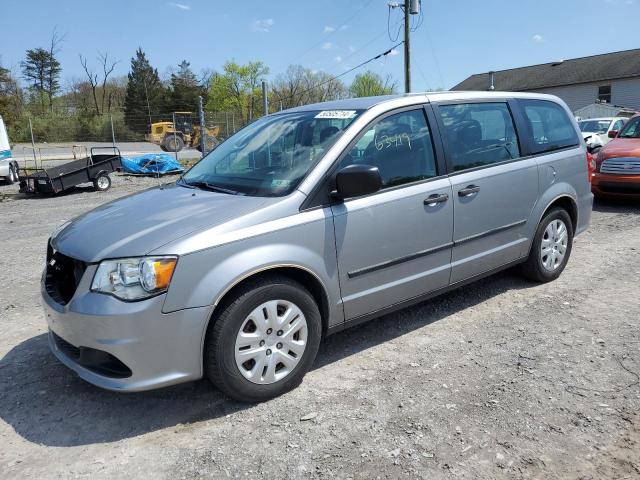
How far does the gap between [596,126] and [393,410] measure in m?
17.5

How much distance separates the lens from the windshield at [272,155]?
3.33 m

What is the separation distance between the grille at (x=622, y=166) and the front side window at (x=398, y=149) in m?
6.56

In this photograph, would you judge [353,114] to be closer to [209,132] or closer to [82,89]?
[209,132]

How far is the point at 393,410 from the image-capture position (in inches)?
117

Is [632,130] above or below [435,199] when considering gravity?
above

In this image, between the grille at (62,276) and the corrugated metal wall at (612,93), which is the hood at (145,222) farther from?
the corrugated metal wall at (612,93)

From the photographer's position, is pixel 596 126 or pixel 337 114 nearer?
pixel 337 114

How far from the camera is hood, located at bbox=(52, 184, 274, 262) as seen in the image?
9.11ft

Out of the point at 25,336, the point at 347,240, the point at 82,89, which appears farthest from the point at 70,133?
the point at 82,89

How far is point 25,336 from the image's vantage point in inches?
162

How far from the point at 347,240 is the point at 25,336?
2.82 meters

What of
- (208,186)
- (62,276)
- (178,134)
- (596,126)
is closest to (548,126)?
(208,186)

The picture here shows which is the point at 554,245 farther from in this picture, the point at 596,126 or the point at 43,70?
the point at 43,70

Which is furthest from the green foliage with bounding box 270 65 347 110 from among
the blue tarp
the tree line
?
the blue tarp
